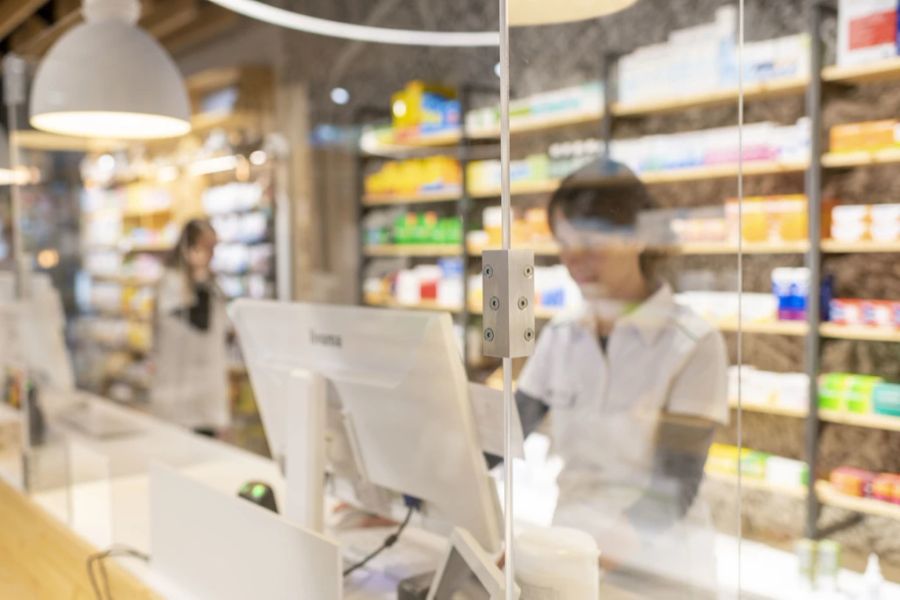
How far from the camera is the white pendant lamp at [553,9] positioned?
3.12ft

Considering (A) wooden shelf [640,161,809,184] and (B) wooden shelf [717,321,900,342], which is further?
(A) wooden shelf [640,161,809,184]

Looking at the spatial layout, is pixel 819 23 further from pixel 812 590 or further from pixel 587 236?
pixel 812 590

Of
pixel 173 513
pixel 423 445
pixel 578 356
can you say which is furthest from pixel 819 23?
pixel 173 513

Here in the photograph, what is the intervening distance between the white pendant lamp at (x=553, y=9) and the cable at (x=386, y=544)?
0.85 m

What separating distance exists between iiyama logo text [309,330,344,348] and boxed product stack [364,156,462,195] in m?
3.23

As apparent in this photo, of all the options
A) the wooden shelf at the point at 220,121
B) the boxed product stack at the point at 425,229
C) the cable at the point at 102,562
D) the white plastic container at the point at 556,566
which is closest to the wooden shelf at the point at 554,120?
the boxed product stack at the point at 425,229

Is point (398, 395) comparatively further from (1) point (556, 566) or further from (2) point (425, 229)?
(2) point (425, 229)

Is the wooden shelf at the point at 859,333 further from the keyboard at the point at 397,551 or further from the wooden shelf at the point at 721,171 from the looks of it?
the keyboard at the point at 397,551

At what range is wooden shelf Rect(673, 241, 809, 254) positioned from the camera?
3.32m

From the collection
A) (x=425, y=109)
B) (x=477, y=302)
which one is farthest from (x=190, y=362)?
(x=425, y=109)

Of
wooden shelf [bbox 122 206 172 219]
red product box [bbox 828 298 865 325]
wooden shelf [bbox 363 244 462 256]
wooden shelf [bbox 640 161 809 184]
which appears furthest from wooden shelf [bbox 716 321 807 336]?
wooden shelf [bbox 122 206 172 219]

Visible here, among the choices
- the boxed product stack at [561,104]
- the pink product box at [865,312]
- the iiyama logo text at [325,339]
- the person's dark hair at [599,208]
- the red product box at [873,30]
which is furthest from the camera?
the boxed product stack at [561,104]

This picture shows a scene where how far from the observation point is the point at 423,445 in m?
1.27

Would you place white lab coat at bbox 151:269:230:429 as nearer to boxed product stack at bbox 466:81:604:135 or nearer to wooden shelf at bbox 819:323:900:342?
boxed product stack at bbox 466:81:604:135
